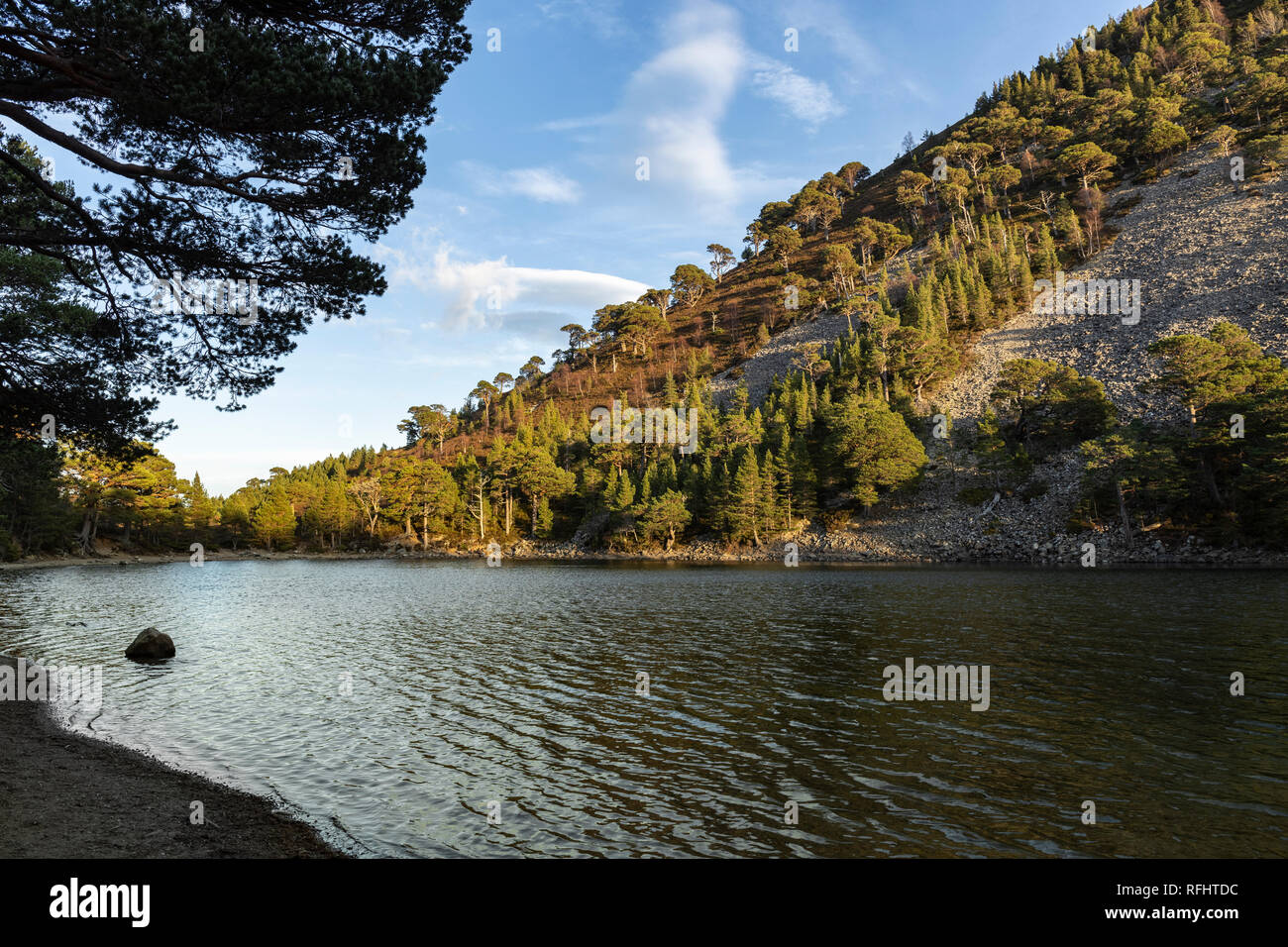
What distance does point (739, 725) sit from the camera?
647 inches

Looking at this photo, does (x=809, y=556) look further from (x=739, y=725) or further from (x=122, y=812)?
(x=122, y=812)

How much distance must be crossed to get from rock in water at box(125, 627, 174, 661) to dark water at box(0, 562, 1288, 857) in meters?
1.08

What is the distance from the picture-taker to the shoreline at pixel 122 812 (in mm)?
9242

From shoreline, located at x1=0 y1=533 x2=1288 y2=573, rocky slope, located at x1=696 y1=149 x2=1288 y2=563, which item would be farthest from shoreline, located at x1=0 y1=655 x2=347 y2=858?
rocky slope, located at x1=696 y1=149 x2=1288 y2=563

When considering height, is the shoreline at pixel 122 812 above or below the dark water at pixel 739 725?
above

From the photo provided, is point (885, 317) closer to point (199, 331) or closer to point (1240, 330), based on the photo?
point (1240, 330)

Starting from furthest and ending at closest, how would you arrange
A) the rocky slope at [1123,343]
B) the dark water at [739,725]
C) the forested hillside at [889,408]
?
the rocky slope at [1123,343]
the forested hillside at [889,408]
the dark water at [739,725]

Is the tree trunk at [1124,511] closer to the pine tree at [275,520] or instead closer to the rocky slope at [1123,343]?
the rocky slope at [1123,343]

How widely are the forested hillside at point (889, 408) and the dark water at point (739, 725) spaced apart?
38.4 ft

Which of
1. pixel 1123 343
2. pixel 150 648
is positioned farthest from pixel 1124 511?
pixel 150 648

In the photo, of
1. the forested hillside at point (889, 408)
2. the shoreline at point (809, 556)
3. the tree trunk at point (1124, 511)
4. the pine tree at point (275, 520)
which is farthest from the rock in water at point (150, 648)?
the pine tree at point (275, 520)

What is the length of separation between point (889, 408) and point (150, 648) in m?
90.0

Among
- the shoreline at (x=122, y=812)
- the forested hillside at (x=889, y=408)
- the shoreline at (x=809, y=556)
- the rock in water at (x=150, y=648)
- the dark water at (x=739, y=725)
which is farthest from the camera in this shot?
the forested hillside at (x=889, y=408)

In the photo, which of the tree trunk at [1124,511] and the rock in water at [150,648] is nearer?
the rock in water at [150,648]
